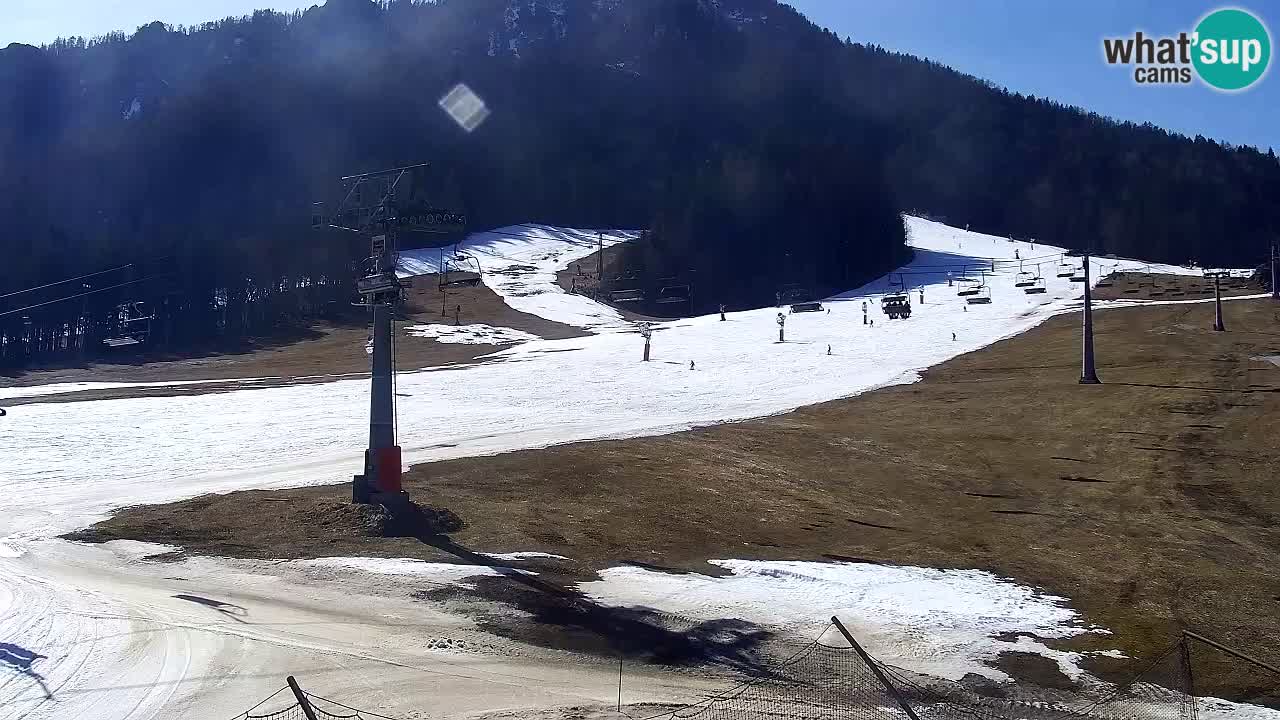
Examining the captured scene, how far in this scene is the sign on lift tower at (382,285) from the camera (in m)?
22.5

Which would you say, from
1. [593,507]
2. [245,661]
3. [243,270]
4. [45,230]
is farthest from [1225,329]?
[45,230]

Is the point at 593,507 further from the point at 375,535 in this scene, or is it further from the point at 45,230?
the point at 45,230

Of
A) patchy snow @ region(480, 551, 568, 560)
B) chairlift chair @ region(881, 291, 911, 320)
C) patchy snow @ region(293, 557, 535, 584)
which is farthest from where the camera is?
chairlift chair @ region(881, 291, 911, 320)

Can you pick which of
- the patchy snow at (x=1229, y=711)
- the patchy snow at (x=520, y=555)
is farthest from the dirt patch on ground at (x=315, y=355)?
the patchy snow at (x=1229, y=711)

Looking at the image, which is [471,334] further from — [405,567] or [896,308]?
[405,567]

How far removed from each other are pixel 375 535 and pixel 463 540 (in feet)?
6.32

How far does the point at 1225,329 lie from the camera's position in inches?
3226

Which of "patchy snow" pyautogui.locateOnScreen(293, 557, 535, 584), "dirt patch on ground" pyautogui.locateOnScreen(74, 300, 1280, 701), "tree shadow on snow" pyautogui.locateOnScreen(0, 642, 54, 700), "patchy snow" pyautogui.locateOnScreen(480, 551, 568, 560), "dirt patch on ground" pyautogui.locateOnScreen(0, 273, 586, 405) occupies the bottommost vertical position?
"dirt patch on ground" pyautogui.locateOnScreen(74, 300, 1280, 701)

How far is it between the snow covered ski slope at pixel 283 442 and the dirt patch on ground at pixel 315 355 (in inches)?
185

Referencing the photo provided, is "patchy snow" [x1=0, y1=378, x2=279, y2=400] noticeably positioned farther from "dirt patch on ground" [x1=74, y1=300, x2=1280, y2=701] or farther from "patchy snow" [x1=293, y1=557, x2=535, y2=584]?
"patchy snow" [x1=293, y1=557, x2=535, y2=584]

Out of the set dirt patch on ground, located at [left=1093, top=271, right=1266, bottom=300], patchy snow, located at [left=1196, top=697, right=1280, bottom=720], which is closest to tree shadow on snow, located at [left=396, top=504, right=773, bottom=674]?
patchy snow, located at [left=1196, top=697, right=1280, bottom=720]

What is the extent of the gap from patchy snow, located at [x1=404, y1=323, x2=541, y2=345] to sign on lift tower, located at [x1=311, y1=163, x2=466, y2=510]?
71.1 m

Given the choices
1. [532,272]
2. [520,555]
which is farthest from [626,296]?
[520,555]

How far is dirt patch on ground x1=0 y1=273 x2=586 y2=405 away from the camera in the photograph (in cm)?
7431
